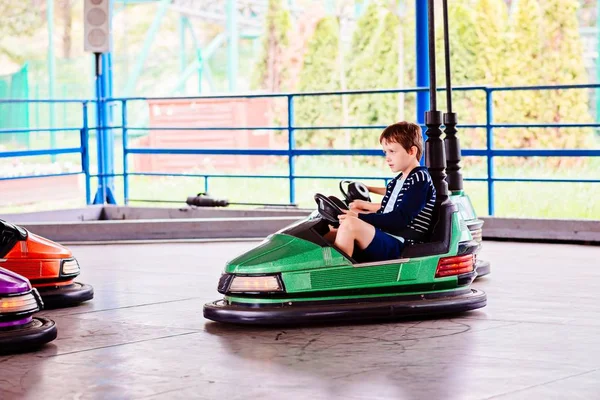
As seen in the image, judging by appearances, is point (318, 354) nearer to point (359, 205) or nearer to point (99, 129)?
point (359, 205)

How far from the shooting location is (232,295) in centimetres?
540

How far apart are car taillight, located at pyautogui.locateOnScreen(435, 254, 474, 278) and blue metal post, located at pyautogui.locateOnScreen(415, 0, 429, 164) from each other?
4619 millimetres

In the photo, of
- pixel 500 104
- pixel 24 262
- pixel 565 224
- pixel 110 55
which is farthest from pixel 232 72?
pixel 24 262

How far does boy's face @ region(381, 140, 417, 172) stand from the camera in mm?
5641

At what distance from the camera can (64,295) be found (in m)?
6.04

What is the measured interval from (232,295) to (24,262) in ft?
3.81

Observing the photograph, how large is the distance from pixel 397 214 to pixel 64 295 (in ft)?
5.75

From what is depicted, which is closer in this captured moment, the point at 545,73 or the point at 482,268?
the point at 482,268

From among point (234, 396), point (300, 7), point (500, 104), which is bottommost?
point (234, 396)

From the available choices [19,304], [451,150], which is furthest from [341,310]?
[451,150]

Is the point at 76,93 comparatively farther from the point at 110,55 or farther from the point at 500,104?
the point at 110,55

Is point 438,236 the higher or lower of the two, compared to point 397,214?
lower

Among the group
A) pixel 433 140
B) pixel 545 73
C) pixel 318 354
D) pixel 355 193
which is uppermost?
pixel 545 73

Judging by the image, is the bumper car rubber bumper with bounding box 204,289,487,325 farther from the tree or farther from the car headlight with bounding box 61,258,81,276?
the tree
